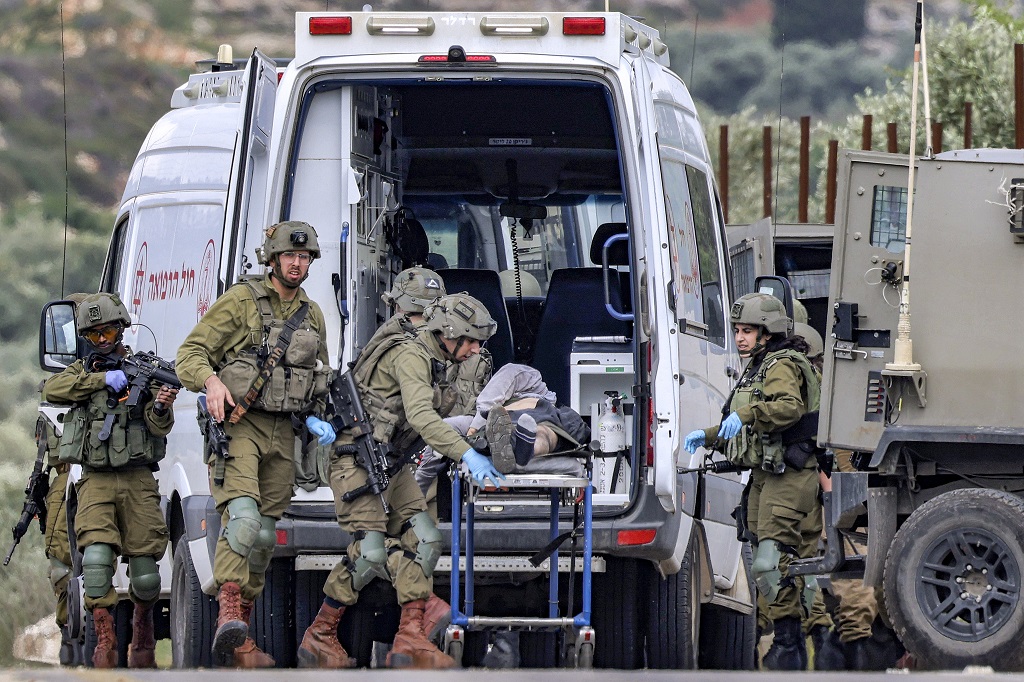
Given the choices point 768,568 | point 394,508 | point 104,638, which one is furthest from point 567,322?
point 104,638

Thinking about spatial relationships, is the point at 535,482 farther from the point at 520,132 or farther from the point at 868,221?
the point at 520,132

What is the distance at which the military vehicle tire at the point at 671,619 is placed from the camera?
7055 mm

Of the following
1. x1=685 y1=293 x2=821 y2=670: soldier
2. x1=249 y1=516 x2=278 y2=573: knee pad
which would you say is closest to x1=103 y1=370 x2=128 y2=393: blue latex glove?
x1=249 y1=516 x2=278 y2=573: knee pad

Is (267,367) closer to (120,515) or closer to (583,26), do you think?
(120,515)

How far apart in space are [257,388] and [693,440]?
179cm

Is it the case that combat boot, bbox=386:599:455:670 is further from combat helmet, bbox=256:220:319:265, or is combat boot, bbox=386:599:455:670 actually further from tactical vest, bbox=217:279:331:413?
combat helmet, bbox=256:220:319:265

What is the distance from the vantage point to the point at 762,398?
7.75 m

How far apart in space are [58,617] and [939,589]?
510 centimetres

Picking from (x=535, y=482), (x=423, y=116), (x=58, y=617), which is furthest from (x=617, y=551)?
(x=58, y=617)

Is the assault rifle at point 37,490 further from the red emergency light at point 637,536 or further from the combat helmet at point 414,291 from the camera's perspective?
the red emergency light at point 637,536

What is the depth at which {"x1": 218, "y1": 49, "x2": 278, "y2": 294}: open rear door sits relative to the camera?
6.86 metres

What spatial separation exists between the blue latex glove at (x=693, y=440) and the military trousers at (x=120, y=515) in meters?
2.55

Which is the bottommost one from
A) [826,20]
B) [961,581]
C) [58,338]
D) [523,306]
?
[961,581]

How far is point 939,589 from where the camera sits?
22.2 ft
